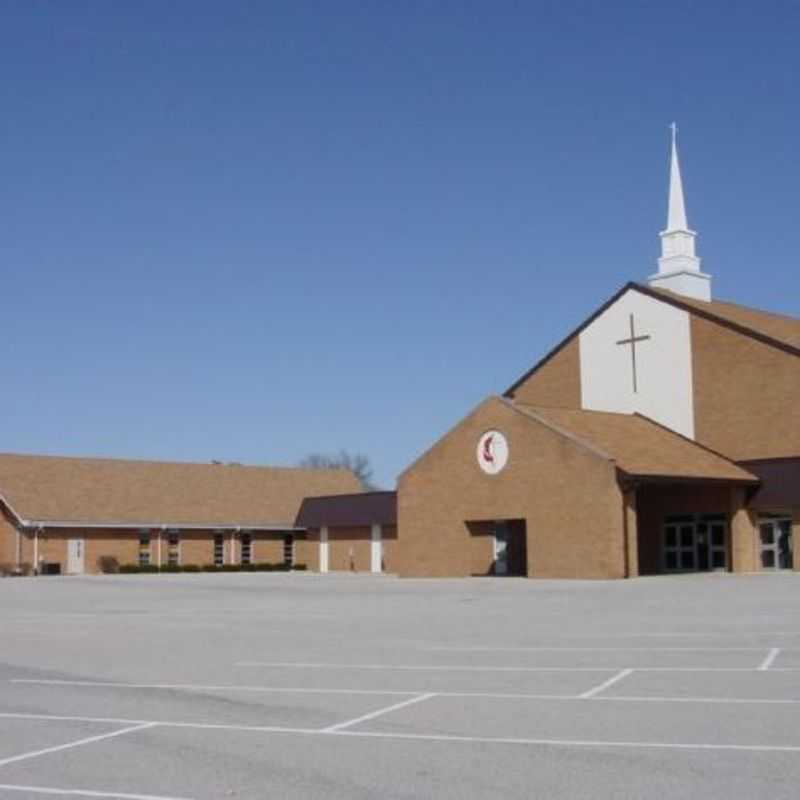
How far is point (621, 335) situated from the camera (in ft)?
158

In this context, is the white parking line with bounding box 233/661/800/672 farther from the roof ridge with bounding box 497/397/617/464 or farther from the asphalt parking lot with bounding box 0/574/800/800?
the roof ridge with bounding box 497/397/617/464

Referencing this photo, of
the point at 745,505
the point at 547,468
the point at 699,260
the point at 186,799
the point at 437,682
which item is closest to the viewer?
the point at 186,799

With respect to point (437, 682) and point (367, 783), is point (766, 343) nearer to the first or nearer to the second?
point (437, 682)

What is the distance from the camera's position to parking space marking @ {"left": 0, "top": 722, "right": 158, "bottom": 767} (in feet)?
30.5

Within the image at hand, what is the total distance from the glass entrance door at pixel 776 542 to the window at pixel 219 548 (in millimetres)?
27550

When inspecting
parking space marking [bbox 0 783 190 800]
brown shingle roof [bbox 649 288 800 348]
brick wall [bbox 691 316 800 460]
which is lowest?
Answer: parking space marking [bbox 0 783 190 800]

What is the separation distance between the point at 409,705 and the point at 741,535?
3311cm

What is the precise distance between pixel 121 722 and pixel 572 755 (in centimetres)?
401

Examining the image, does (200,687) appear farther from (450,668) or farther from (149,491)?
(149,491)

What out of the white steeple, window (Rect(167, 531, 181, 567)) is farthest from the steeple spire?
window (Rect(167, 531, 181, 567))

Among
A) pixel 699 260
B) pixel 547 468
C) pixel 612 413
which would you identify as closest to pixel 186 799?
pixel 547 468

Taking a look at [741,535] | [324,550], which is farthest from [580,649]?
[324,550]

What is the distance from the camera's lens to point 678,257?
52.6 m

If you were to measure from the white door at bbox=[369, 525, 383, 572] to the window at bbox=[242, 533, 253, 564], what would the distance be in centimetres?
857
